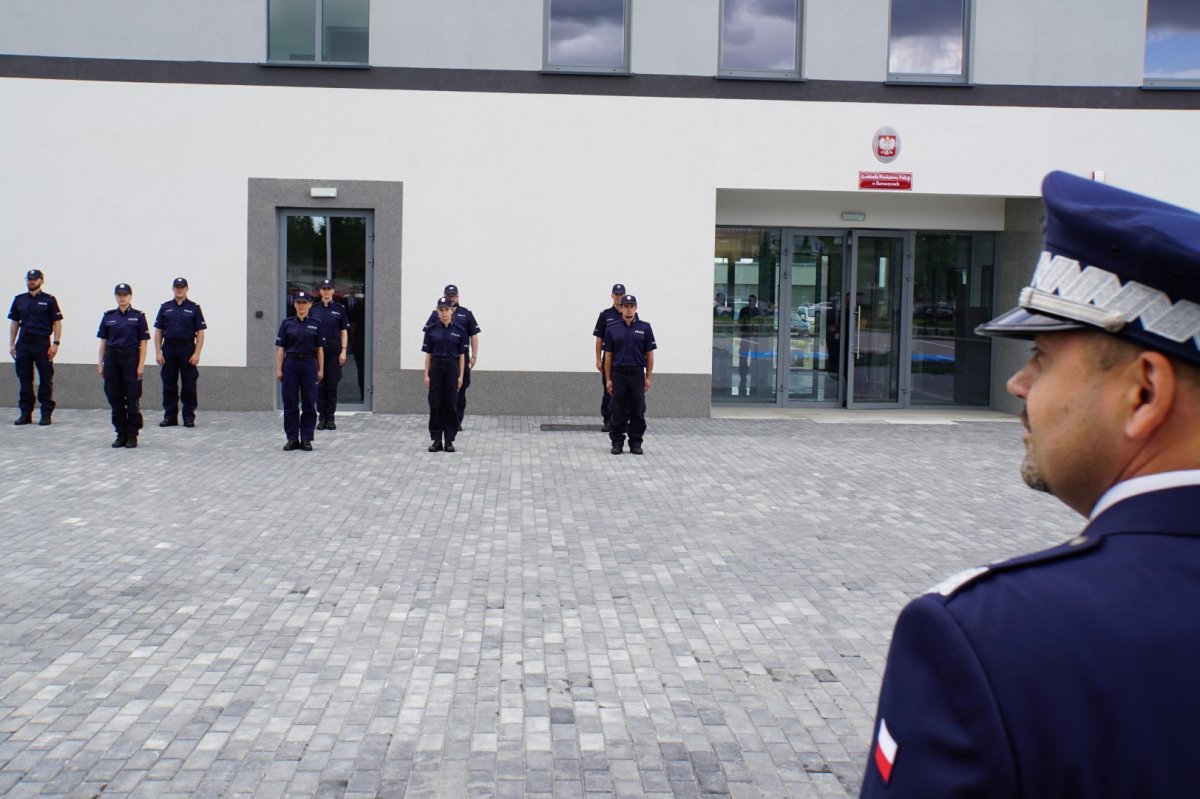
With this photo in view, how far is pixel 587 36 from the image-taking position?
1911 centimetres

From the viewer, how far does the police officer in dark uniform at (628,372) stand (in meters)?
15.1

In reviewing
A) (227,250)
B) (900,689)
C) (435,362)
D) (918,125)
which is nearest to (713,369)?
(918,125)

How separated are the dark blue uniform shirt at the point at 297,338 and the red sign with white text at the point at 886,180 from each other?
9.07 meters

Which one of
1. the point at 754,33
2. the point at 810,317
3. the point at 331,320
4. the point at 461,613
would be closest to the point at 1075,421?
the point at 461,613

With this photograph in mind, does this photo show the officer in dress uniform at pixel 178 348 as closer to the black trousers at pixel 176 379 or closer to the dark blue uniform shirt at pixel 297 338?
the black trousers at pixel 176 379

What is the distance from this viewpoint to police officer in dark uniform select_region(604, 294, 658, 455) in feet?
49.5

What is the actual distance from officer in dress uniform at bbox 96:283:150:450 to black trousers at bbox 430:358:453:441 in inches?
142

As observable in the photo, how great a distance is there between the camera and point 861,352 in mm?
21078

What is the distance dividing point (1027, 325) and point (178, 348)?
17.1 meters

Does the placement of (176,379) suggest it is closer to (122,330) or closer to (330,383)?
(122,330)

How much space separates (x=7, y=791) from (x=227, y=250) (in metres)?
15.0

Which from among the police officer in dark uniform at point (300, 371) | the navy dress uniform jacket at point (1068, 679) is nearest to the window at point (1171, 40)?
the police officer in dark uniform at point (300, 371)

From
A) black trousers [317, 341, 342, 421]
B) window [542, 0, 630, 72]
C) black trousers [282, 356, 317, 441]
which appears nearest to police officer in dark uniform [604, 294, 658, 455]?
black trousers [282, 356, 317, 441]

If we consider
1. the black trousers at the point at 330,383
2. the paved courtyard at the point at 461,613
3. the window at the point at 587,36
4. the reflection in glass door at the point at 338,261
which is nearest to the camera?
the paved courtyard at the point at 461,613
